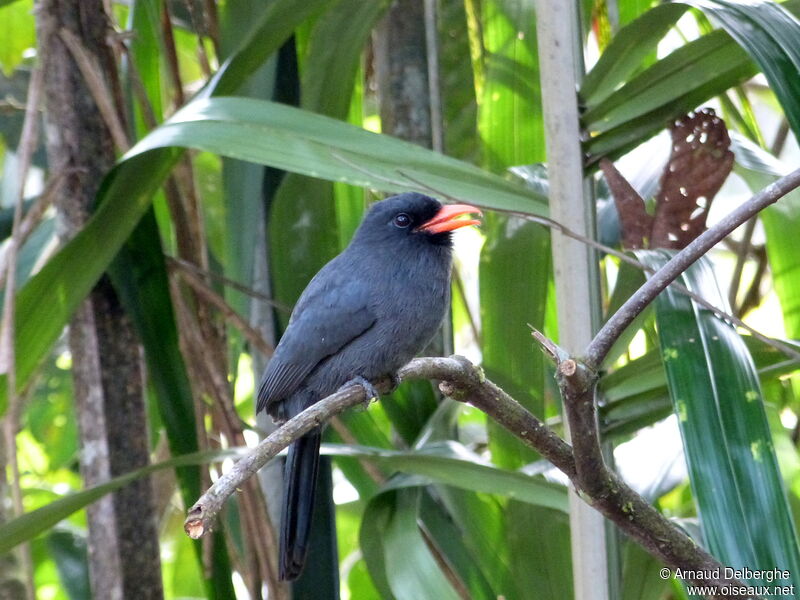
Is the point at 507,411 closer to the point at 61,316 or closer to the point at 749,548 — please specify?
the point at 749,548

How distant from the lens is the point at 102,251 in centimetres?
206

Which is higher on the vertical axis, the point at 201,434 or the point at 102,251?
the point at 102,251

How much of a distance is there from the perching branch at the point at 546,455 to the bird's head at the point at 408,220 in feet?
3.25

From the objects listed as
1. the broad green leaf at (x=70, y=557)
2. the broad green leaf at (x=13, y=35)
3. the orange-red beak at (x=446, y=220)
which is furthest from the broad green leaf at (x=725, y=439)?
the broad green leaf at (x=13, y=35)

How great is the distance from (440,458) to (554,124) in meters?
0.66

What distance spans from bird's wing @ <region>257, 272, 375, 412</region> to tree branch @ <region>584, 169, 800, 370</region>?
3.80 ft

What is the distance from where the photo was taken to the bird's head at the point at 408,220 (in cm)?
242

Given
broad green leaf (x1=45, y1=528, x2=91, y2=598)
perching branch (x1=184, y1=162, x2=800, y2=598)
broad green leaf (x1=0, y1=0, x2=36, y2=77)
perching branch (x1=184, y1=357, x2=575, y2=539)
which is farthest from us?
broad green leaf (x1=0, y1=0, x2=36, y2=77)

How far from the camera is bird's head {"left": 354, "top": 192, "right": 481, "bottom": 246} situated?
242 cm

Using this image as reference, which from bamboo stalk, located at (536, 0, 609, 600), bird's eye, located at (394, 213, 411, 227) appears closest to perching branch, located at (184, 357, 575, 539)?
bamboo stalk, located at (536, 0, 609, 600)

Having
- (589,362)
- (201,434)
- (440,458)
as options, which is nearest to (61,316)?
(201,434)

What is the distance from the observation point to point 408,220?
2471 mm

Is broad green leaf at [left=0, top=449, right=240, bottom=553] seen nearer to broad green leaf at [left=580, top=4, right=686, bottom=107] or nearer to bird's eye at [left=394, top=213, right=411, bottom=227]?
bird's eye at [left=394, top=213, right=411, bottom=227]

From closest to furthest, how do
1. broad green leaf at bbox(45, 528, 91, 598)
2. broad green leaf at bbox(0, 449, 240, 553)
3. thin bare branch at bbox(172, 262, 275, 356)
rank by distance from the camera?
broad green leaf at bbox(0, 449, 240, 553) < thin bare branch at bbox(172, 262, 275, 356) < broad green leaf at bbox(45, 528, 91, 598)
